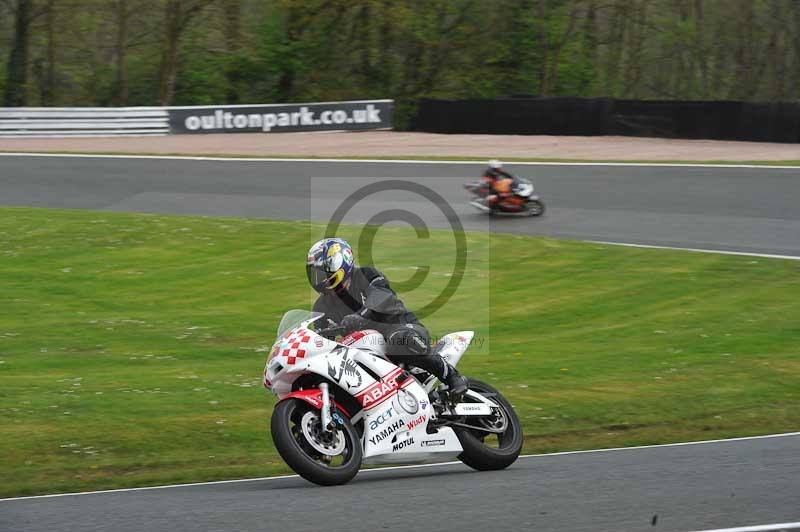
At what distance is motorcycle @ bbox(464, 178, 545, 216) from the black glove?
14.9 meters

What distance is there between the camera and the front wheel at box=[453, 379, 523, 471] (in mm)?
7617

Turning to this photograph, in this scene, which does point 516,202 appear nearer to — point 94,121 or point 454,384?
point 454,384

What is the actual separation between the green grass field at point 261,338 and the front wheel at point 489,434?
1265mm

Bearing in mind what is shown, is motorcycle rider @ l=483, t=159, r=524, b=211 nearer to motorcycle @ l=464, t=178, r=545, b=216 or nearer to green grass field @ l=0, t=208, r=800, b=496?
motorcycle @ l=464, t=178, r=545, b=216

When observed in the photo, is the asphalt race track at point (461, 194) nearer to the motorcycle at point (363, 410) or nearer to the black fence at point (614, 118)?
the black fence at point (614, 118)

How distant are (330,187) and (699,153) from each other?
1055 cm

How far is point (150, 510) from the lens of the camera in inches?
247

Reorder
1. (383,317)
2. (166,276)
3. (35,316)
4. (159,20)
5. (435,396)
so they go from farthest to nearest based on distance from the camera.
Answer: (159,20) → (166,276) → (35,316) → (435,396) → (383,317)

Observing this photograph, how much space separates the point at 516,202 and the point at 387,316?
14962mm

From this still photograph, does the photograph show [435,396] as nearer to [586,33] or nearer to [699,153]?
[699,153]

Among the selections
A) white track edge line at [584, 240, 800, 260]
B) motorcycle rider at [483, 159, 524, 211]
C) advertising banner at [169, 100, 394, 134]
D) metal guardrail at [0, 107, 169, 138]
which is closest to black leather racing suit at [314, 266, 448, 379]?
white track edge line at [584, 240, 800, 260]

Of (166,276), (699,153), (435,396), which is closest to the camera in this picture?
(435,396)

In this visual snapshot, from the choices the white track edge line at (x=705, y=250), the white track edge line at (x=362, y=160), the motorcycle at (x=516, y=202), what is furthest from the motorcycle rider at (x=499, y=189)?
the white track edge line at (x=362, y=160)

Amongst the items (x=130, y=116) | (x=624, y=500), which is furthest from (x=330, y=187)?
(x=624, y=500)
